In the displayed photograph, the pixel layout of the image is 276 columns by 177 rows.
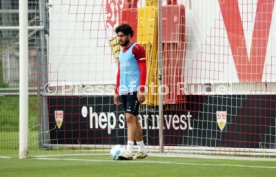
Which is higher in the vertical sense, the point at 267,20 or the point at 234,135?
the point at 267,20

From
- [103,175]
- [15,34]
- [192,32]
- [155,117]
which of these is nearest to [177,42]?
[192,32]

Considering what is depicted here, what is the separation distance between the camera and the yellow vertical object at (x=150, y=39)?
704 inches

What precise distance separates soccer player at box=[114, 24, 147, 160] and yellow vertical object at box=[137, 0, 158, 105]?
5.80 feet

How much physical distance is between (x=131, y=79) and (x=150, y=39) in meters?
1.97

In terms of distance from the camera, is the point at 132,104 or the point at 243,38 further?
the point at 243,38

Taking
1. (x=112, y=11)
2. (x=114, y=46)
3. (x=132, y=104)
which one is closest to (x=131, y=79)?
(x=132, y=104)

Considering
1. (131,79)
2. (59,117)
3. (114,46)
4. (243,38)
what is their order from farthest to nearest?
(59,117)
(114,46)
(243,38)
(131,79)

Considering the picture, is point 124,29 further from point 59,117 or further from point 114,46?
point 59,117

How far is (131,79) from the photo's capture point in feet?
52.9

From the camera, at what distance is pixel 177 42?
17797mm

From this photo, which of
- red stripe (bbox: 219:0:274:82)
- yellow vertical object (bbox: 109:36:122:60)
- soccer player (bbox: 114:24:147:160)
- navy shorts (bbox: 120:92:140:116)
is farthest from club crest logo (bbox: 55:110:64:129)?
red stripe (bbox: 219:0:274:82)

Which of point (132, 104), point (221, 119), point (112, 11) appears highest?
point (112, 11)

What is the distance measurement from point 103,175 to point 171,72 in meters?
5.17

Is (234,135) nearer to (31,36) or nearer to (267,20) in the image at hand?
(267,20)
